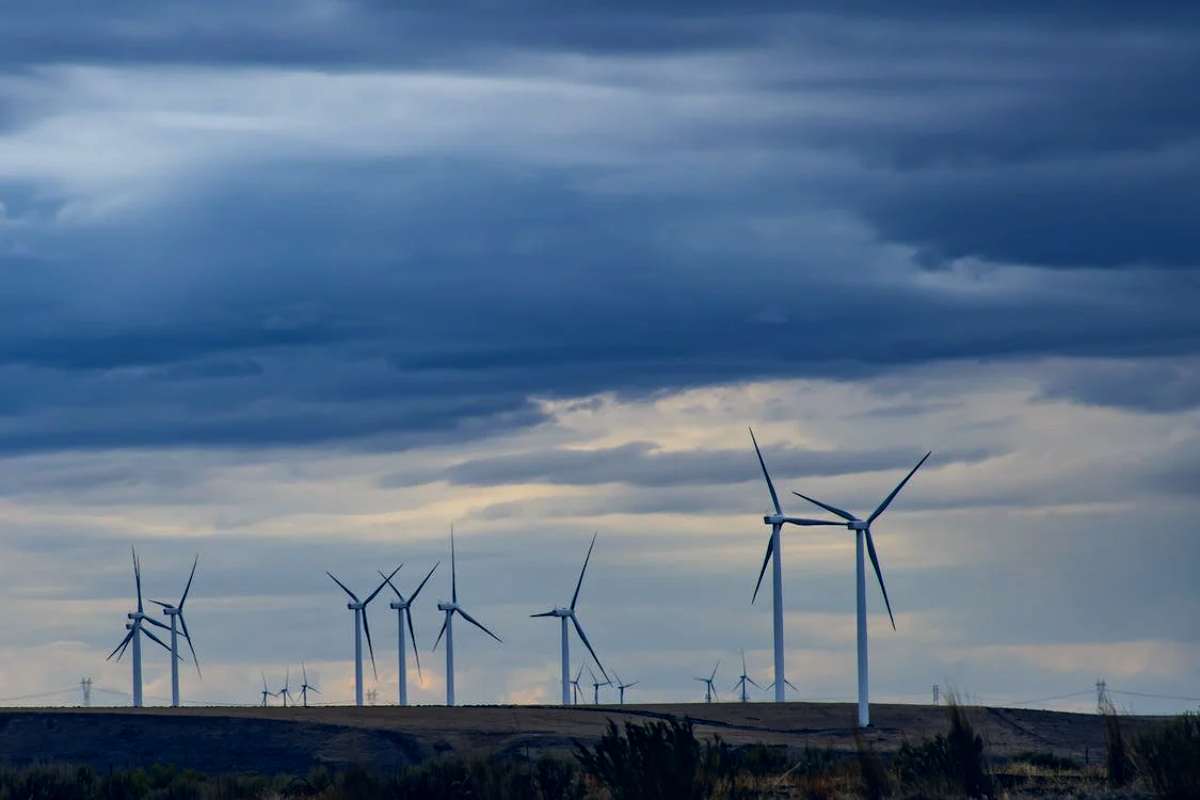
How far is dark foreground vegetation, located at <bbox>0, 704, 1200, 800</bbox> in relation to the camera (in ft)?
149

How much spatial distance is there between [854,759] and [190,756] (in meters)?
39.7

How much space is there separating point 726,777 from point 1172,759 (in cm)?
1142

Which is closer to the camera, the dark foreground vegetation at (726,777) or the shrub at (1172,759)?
the shrub at (1172,759)

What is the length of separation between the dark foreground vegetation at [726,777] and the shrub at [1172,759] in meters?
0.03

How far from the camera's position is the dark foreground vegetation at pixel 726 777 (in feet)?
149

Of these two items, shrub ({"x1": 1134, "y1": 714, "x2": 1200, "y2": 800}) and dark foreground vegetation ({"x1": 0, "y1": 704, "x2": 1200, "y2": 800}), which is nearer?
shrub ({"x1": 1134, "y1": 714, "x2": 1200, "y2": 800})

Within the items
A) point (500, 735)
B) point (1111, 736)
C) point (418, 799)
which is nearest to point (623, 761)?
point (418, 799)

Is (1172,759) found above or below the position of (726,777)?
above

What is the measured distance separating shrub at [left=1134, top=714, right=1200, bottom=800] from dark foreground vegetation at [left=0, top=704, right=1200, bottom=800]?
3cm

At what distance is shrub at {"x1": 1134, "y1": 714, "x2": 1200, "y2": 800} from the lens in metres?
43.0

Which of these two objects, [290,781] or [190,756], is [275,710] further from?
[290,781]

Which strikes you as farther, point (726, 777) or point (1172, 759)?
point (726, 777)

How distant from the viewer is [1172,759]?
4419 cm

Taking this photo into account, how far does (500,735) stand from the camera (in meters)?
91.4
